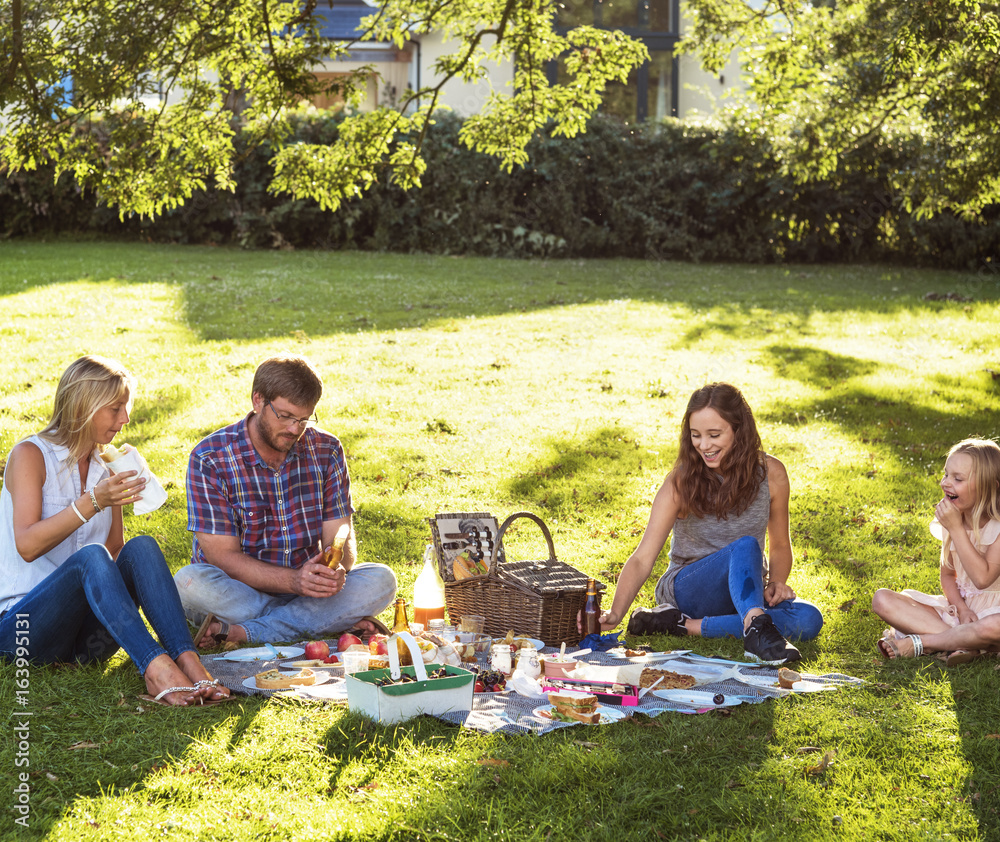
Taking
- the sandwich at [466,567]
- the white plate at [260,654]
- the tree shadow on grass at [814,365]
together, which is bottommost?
the white plate at [260,654]

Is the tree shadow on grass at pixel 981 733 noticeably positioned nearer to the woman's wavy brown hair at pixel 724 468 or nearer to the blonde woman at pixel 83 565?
the woman's wavy brown hair at pixel 724 468

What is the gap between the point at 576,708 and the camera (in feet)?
14.3

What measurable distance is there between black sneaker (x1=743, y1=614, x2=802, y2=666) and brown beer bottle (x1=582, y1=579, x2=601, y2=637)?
0.76 metres

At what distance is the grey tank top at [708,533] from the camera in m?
5.71

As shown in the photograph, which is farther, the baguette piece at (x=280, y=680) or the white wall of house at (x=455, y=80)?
the white wall of house at (x=455, y=80)

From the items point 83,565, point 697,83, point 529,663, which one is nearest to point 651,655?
point 529,663

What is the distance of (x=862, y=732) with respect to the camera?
4297 mm

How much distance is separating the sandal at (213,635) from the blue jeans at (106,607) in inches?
21.8

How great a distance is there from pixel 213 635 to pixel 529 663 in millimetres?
1724

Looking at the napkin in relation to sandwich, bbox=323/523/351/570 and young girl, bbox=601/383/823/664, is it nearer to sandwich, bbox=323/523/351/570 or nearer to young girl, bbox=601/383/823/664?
sandwich, bbox=323/523/351/570

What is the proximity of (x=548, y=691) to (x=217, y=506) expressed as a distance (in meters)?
1.95


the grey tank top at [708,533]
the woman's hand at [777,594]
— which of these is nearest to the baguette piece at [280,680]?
the grey tank top at [708,533]

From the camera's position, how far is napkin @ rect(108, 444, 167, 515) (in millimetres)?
4594

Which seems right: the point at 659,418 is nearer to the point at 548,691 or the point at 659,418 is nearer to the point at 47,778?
the point at 548,691
